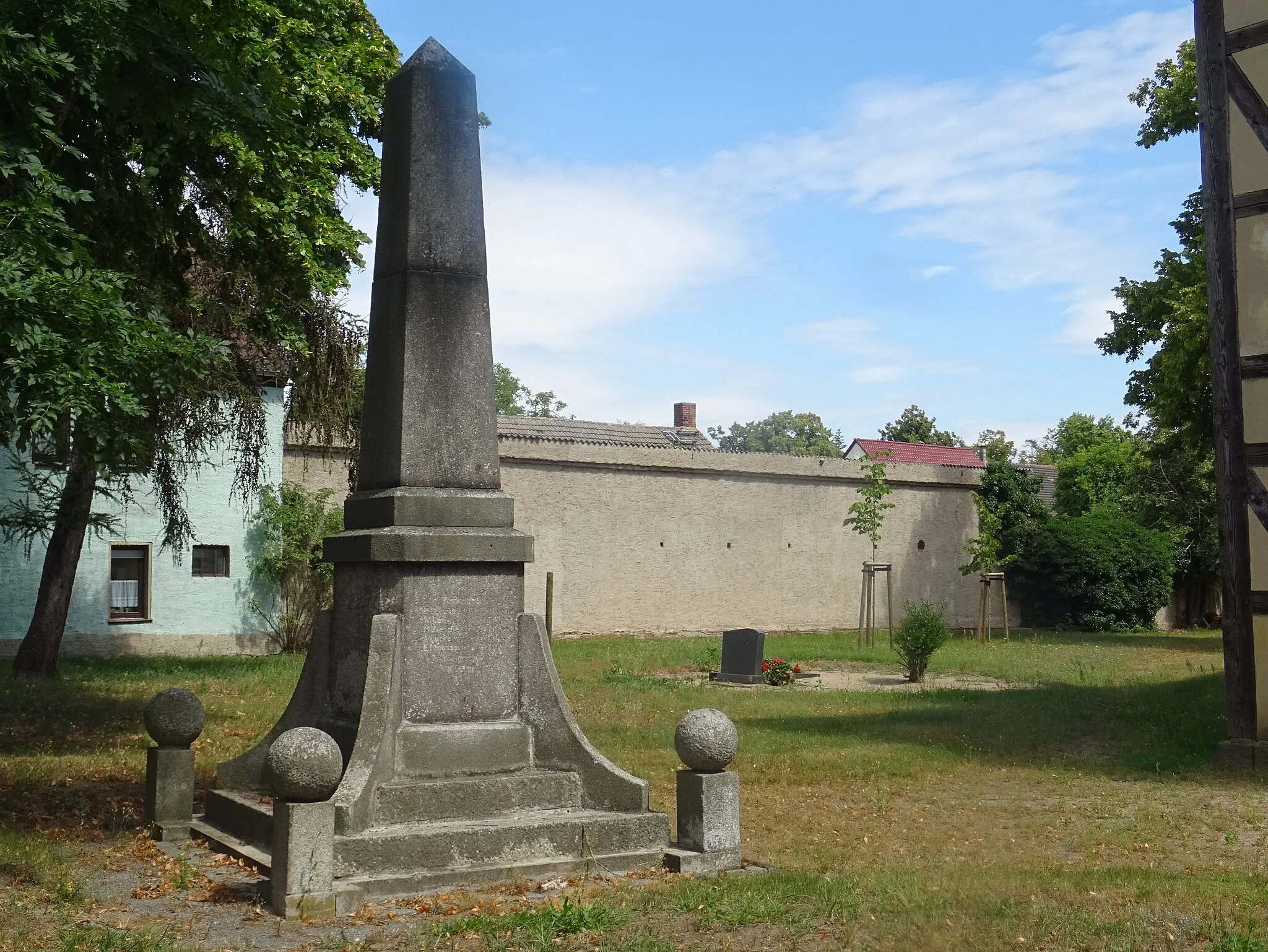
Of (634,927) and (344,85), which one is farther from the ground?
(344,85)

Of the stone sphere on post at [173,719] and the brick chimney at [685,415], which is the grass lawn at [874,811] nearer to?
the stone sphere on post at [173,719]

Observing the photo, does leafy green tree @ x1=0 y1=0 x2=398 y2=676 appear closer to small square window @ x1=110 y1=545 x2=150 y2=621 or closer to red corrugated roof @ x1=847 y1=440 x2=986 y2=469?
small square window @ x1=110 y1=545 x2=150 y2=621

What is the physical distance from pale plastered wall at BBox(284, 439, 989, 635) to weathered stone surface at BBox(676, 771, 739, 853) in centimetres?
1712

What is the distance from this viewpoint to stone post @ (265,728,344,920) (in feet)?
19.2

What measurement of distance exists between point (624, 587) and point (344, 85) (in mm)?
14818

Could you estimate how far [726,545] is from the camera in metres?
27.8

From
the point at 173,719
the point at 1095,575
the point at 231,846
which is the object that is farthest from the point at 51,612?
the point at 1095,575

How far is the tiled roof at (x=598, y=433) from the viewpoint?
29875mm

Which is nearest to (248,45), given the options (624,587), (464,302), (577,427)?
(464,302)

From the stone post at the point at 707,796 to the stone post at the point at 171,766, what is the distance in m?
3.09

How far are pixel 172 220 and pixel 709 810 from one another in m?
6.60

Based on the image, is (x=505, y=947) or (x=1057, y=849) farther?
(x=1057, y=849)

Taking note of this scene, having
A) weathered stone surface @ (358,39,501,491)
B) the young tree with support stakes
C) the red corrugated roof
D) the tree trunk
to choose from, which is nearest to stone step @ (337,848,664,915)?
weathered stone surface @ (358,39,501,491)

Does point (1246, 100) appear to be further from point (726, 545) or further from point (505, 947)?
point (726, 545)
